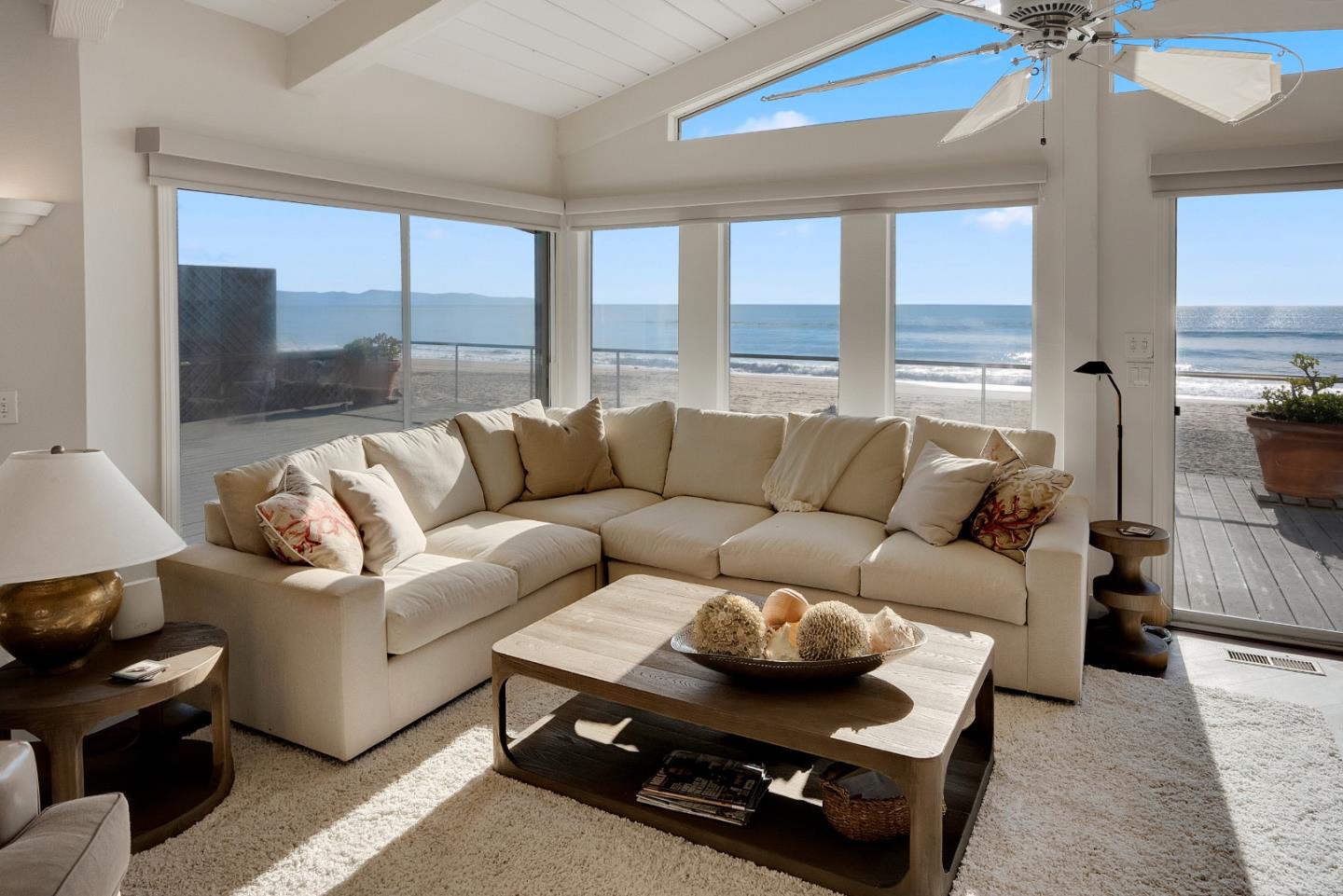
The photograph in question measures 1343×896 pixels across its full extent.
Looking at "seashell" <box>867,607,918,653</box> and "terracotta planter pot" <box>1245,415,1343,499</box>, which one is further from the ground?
"terracotta planter pot" <box>1245,415,1343,499</box>

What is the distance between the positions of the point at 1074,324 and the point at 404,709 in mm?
3316

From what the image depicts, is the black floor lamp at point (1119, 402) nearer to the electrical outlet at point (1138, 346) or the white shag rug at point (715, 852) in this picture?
the electrical outlet at point (1138, 346)

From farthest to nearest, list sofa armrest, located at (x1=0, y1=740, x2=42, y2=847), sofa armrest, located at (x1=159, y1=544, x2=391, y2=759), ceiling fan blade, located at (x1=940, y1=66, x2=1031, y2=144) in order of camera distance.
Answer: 1. sofa armrest, located at (x1=159, y1=544, x2=391, y2=759)
2. ceiling fan blade, located at (x1=940, y1=66, x2=1031, y2=144)
3. sofa armrest, located at (x1=0, y1=740, x2=42, y2=847)

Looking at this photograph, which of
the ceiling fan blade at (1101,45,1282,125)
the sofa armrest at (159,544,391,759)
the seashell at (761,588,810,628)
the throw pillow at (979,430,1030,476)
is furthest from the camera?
the throw pillow at (979,430,1030,476)

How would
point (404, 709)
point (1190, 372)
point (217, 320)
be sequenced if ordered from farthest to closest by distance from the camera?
point (1190, 372)
point (217, 320)
point (404, 709)

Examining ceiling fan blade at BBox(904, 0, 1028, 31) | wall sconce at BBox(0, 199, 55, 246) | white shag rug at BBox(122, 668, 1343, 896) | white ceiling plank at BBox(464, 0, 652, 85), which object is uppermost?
white ceiling plank at BBox(464, 0, 652, 85)

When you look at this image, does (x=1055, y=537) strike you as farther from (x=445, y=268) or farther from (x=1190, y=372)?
(x=445, y=268)

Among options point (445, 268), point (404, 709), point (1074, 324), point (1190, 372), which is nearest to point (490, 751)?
point (404, 709)

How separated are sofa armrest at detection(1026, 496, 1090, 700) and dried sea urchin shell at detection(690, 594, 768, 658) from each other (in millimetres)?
1310

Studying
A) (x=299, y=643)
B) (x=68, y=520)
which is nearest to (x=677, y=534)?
(x=299, y=643)

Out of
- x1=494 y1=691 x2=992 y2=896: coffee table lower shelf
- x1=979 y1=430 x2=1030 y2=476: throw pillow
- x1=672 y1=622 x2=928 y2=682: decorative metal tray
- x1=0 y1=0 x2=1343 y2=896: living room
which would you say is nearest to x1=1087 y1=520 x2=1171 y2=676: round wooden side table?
x1=0 y1=0 x2=1343 y2=896: living room

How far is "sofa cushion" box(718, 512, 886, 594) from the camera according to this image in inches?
135

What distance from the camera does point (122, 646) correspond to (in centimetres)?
242

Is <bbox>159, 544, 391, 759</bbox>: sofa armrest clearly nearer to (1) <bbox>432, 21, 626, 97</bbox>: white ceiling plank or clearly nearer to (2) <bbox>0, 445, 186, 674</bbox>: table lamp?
(2) <bbox>0, 445, 186, 674</bbox>: table lamp
